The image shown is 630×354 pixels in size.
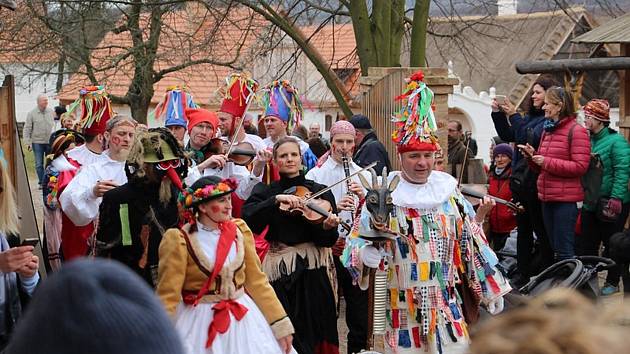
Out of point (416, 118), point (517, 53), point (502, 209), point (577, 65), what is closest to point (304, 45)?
point (502, 209)

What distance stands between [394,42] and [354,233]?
27.0 feet

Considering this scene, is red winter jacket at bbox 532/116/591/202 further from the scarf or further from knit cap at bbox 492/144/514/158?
knit cap at bbox 492/144/514/158

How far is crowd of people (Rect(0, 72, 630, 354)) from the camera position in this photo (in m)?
5.84

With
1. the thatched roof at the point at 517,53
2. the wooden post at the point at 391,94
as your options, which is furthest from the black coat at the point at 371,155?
the thatched roof at the point at 517,53

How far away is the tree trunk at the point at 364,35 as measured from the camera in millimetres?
14336

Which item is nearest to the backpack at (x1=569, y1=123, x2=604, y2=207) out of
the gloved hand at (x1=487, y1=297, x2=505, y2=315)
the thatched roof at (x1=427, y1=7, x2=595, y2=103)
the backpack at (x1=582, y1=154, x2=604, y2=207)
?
the backpack at (x1=582, y1=154, x2=604, y2=207)

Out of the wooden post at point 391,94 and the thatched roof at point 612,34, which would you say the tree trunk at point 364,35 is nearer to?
the wooden post at point 391,94

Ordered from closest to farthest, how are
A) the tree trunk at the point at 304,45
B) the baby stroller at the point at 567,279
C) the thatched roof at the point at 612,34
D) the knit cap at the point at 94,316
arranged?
1. the knit cap at the point at 94,316
2. the baby stroller at the point at 567,279
3. the thatched roof at the point at 612,34
4. the tree trunk at the point at 304,45

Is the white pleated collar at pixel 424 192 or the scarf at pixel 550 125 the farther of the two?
the scarf at pixel 550 125

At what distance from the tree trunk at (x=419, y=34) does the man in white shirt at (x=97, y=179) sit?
6522mm

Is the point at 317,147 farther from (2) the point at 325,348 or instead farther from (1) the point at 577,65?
(2) the point at 325,348

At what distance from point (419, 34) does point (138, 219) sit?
7.88m

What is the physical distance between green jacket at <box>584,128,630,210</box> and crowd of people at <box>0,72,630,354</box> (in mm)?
267

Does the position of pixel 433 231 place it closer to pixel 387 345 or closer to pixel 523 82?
pixel 387 345
